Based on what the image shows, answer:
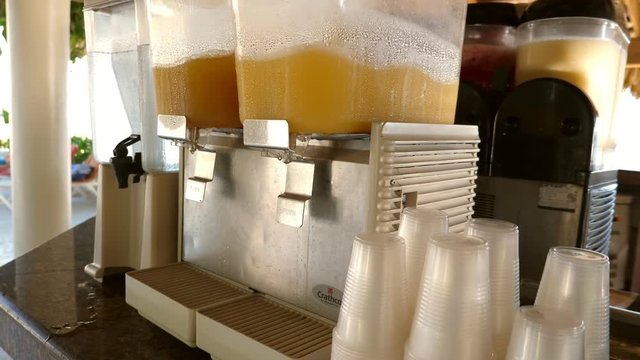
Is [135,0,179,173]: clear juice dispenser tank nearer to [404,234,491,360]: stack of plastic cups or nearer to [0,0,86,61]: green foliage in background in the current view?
[404,234,491,360]: stack of plastic cups

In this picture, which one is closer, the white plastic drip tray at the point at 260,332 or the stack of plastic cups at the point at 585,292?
the stack of plastic cups at the point at 585,292

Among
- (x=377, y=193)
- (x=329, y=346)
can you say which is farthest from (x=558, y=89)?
(x=329, y=346)

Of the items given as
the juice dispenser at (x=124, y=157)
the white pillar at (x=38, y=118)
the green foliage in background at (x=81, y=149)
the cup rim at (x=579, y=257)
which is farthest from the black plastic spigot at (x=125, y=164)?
the green foliage in background at (x=81, y=149)

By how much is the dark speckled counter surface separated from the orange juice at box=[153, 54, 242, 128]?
402 millimetres

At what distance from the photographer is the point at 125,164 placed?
1.08 m

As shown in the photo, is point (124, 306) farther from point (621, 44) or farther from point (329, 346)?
point (621, 44)

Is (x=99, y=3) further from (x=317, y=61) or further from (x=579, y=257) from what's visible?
(x=579, y=257)

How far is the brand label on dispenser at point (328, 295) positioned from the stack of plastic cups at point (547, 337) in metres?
0.32

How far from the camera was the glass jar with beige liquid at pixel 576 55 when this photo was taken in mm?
1186

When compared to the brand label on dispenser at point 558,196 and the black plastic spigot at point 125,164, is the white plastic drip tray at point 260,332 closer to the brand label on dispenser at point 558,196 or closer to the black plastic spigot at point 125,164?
the black plastic spigot at point 125,164

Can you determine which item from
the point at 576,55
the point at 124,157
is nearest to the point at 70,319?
the point at 124,157

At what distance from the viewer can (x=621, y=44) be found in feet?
4.41

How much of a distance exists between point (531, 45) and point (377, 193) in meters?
0.82

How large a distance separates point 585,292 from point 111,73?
1168mm
